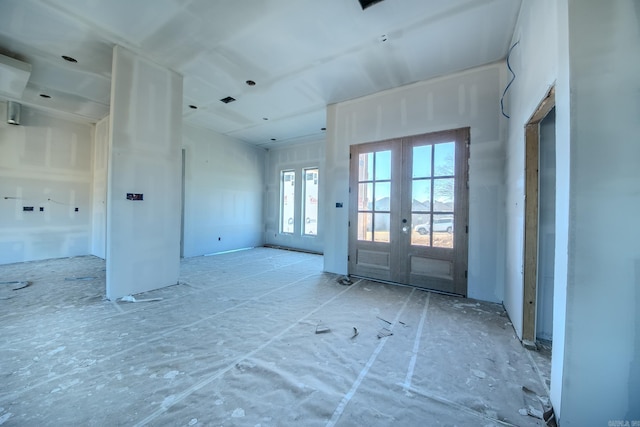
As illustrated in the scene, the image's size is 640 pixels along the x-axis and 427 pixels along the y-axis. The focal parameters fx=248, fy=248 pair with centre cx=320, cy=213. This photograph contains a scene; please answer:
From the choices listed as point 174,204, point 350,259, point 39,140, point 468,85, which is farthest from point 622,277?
point 39,140

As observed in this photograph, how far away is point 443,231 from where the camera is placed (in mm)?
3639

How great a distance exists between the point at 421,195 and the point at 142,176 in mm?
4042

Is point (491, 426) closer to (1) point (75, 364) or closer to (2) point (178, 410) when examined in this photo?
(2) point (178, 410)

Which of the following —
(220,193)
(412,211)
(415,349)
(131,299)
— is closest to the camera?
(415,349)

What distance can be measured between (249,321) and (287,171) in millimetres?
5662

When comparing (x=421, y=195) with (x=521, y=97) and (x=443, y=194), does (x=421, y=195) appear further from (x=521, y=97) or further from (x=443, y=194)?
(x=521, y=97)

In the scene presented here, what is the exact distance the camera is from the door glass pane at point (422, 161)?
3.76 metres

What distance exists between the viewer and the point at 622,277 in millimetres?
1250

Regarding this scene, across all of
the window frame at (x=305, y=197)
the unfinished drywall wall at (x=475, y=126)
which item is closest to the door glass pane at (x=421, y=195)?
the unfinished drywall wall at (x=475, y=126)

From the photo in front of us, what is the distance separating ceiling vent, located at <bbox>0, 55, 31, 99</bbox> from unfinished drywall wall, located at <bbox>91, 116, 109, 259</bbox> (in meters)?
1.88

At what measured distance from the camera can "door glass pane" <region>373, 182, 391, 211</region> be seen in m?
4.10

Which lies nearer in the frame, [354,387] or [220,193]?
[354,387]

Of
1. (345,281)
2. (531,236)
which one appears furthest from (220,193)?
(531,236)

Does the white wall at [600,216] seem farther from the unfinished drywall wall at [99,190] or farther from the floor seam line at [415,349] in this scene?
the unfinished drywall wall at [99,190]
